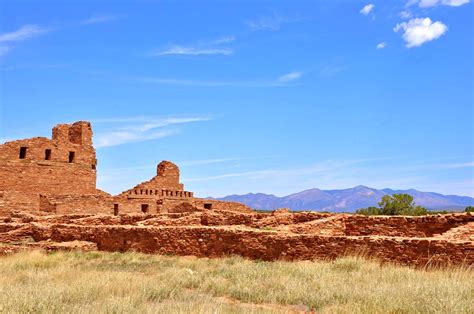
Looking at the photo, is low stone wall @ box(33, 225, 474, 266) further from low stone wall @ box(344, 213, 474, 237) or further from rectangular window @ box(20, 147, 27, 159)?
rectangular window @ box(20, 147, 27, 159)

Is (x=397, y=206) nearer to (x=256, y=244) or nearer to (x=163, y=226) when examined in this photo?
(x=163, y=226)

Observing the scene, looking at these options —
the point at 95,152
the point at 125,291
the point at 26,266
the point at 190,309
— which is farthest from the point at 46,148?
the point at 190,309

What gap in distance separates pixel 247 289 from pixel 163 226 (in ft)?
24.0

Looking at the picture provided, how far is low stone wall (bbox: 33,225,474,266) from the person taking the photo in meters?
10.3

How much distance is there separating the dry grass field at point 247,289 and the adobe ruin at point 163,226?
745 millimetres

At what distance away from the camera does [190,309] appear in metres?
6.56

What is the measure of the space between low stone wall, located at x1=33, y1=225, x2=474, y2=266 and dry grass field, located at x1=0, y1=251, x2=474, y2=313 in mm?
565

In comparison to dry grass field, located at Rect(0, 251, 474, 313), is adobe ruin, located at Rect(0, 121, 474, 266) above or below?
above

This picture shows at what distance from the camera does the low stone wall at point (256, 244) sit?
10336 millimetres

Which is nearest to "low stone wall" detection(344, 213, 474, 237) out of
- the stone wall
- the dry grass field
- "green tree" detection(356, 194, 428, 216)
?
the dry grass field

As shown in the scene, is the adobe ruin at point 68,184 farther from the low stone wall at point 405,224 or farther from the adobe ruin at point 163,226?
the low stone wall at point 405,224

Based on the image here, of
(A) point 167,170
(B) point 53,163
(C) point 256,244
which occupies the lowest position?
(C) point 256,244

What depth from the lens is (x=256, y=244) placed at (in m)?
13.0

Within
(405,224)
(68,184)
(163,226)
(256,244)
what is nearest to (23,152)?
(68,184)
